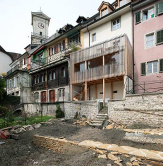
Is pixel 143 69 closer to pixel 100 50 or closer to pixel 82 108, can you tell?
pixel 100 50

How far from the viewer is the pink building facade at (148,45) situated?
12.6 m

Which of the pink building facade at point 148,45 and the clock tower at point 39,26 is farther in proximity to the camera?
the clock tower at point 39,26

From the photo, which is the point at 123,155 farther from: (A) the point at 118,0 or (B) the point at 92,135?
(A) the point at 118,0

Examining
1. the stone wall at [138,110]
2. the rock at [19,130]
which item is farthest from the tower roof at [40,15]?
the stone wall at [138,110]

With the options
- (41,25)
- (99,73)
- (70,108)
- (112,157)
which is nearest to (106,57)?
(99,73)

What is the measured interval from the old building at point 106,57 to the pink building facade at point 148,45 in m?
0.82

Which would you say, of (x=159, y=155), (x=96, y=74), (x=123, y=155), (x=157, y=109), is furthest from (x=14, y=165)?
(x=96, y=74)

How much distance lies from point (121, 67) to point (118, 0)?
928cm

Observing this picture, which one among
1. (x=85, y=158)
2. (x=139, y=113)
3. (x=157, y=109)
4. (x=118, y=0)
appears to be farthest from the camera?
(x=118, y=0)

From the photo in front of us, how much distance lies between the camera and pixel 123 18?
14961mm

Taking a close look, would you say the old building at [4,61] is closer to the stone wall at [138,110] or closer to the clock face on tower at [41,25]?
the clock face on tower at [41,25]

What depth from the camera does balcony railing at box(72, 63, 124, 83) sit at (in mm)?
12961

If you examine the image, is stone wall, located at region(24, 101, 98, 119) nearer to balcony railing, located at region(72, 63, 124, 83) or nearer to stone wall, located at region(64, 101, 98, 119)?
stone wall, located at region(64, 101, 98, 119)

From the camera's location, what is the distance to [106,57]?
48.1 feet
